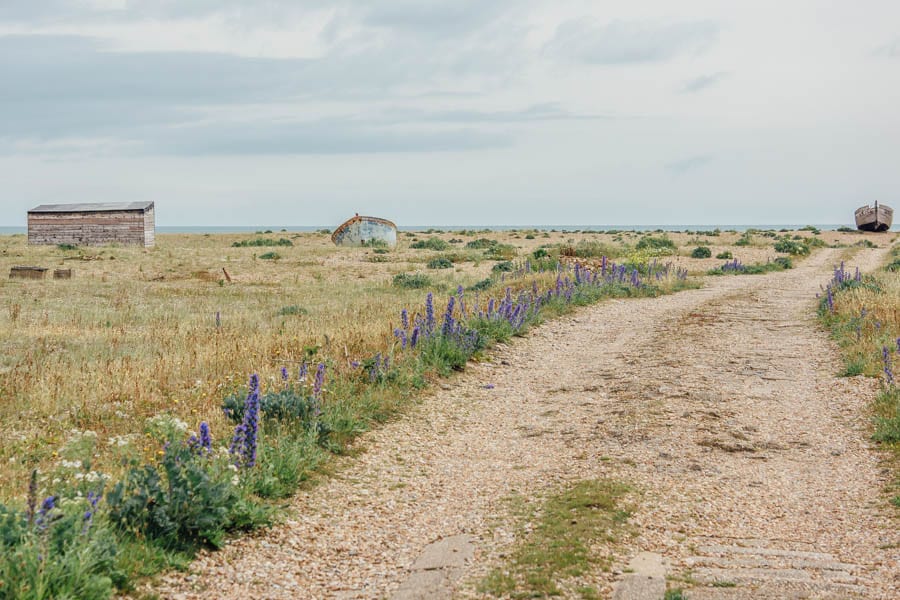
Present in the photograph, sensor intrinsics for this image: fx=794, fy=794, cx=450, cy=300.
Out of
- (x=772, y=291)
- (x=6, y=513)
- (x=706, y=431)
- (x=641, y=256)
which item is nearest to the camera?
(x=6, y=513)

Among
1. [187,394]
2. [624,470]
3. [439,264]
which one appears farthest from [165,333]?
[439,264]

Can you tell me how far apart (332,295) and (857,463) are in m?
17.1

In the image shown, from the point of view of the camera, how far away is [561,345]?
14312 mm

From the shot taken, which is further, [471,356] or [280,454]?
[471,356]

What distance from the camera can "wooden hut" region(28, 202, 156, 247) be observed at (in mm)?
49594

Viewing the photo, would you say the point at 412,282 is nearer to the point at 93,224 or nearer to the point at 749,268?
the point at 749,268

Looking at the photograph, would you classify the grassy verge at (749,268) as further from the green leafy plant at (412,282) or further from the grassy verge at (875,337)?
the green leafy plant at (412,282)

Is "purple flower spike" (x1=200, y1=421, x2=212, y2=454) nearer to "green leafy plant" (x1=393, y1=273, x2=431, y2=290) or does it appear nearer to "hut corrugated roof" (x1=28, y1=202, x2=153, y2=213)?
"green leafy plant" (x1=393, y1=273, x2=431, y2=290)

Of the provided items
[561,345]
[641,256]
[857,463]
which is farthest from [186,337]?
[641,256]

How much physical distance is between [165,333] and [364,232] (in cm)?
3527

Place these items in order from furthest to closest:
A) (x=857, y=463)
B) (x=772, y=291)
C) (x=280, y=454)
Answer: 1. (x=772, y=291)
2. (x=857, y=463)
3. (x=280, y=454)

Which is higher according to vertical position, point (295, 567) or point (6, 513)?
point (6, 513)

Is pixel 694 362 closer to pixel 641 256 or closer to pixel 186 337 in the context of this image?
pixel 186 337

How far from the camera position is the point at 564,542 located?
5590mm
